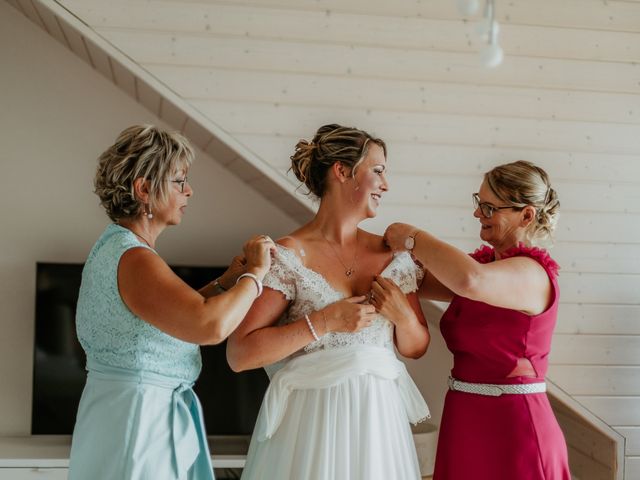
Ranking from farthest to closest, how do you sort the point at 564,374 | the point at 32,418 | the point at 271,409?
the point at 32,418 < the point at 564,374 < the point at 271,409

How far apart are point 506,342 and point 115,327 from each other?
0.94 m

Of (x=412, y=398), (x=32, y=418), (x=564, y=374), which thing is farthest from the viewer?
(x=32, y=418)

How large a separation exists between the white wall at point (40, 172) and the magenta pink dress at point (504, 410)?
1.79 metres

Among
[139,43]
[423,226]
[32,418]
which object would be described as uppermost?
[139,43]

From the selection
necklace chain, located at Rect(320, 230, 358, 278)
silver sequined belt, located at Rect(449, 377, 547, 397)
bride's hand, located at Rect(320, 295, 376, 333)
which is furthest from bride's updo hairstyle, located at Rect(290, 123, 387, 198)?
silver sequined belt, located at Rect(449, 377, 547, 397)

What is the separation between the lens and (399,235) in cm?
210

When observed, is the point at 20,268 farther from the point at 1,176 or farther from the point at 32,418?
the point at 32,418

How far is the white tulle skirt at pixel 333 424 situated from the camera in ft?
6.39

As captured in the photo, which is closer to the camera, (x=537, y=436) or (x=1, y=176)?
(x=537, y=436)

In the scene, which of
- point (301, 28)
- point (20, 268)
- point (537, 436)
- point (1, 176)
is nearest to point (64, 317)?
point (20, 268)

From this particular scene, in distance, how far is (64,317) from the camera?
11.2 ft

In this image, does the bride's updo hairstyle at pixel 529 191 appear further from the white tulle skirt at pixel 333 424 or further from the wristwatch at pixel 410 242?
the white tulle skirt at pixel 333 424

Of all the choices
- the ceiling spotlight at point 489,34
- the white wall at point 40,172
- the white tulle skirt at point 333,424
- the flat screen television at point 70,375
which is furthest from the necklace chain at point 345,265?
the white wall at point 40,172

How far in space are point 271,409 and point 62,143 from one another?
2.01 m
